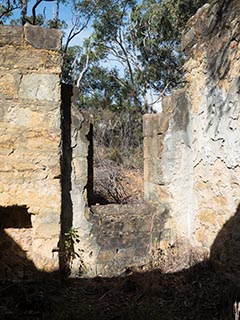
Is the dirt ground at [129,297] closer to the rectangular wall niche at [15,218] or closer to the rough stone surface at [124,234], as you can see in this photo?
the rough stone surface at [124,234]

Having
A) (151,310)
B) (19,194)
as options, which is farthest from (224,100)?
(19,194)

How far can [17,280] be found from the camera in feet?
11.1

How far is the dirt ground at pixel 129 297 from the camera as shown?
271 centimetres

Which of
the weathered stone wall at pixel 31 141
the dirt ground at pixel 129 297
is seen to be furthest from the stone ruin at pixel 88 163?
the dirt ground at pixel 129 297

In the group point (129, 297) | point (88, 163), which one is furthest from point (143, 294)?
point (88, 163)

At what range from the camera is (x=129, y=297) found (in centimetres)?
316

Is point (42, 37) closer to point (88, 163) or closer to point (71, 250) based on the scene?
point (88, 163)

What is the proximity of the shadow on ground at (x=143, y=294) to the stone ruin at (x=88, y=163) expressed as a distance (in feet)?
0.23

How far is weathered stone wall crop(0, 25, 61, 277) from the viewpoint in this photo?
3.35 m

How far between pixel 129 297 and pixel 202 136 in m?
1.92

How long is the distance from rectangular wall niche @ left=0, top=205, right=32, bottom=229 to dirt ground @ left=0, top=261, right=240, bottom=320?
604mm

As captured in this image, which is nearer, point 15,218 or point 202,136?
point 15,218

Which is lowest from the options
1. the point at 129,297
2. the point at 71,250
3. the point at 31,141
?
the point at 129,297

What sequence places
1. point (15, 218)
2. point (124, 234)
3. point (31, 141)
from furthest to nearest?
point (124, 234)
point (15, 218)
point (31, 141)
